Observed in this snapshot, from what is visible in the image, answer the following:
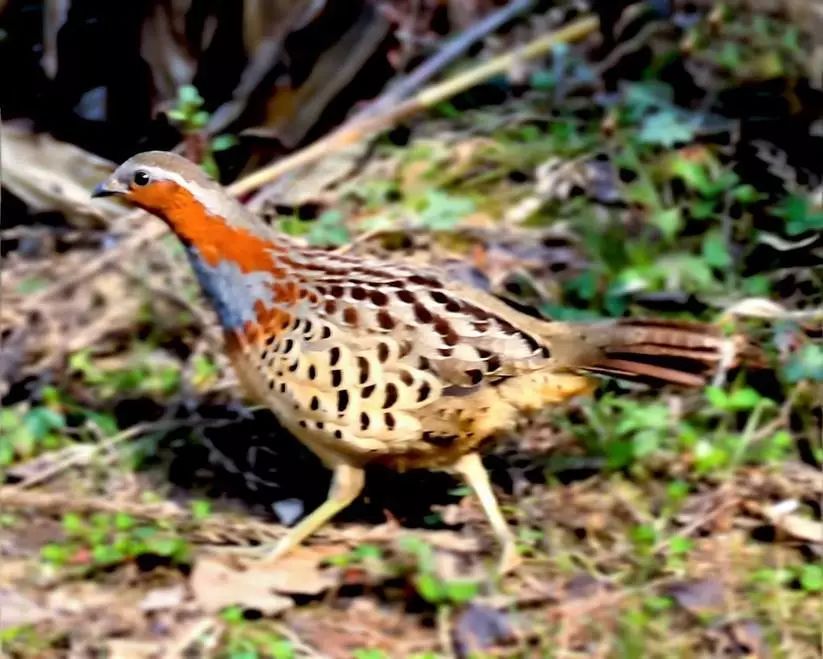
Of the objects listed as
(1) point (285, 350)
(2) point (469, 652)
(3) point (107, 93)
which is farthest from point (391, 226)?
(2) point (469, 652)

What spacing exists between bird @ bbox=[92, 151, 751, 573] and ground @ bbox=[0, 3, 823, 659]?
17 centimetres

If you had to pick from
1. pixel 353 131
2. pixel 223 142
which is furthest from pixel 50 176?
pixel 353 131

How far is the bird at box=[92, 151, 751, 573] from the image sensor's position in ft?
8.67

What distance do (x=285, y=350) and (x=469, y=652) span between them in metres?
0.68

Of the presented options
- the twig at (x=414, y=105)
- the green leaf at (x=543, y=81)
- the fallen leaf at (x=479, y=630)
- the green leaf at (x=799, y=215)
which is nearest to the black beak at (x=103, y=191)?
the twig at (x=414, y=105)

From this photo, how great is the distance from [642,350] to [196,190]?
3.13 feet

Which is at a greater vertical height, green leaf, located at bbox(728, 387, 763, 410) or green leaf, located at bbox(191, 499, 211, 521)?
green leaf, located at bbox(191, 499, 211, 521)

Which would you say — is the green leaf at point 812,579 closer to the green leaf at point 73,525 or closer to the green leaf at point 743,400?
the green leaf at point 743,400

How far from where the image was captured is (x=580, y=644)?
8.63 ft

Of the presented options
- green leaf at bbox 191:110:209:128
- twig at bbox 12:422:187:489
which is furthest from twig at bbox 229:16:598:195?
twig at bbox 12:422:187:489

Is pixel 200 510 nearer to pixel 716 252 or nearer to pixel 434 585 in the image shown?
pixel 434 585

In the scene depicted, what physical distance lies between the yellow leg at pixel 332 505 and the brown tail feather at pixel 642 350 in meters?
0.49

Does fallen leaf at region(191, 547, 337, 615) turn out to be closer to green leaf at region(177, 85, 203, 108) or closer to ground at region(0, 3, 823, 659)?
ground at region(0, 3, 823, 659)

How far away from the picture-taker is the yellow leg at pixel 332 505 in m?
2.79
